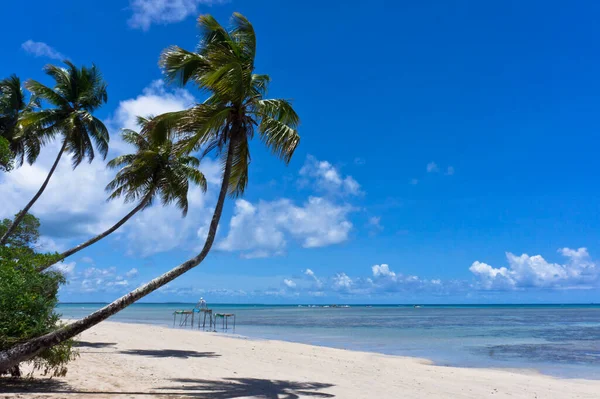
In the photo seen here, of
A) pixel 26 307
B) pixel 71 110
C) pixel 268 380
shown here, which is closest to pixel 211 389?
pixel 268 380

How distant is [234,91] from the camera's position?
33.7 feet

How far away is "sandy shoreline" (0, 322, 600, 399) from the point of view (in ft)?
30.0

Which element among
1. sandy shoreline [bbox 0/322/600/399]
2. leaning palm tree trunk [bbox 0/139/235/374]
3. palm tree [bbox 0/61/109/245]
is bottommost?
sandy shoreline [bbox 0/322/600/399]

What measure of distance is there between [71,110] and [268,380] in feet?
43.0

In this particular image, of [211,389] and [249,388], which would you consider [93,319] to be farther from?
[249,388]

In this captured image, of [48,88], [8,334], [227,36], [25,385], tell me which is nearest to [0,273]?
[8,334]

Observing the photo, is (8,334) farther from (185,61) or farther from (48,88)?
(48,88)

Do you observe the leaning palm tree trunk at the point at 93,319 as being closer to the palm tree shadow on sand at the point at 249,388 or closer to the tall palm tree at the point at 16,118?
the palm tree shadow on sand at the point at 249,388

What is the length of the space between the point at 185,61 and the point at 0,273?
5.67m

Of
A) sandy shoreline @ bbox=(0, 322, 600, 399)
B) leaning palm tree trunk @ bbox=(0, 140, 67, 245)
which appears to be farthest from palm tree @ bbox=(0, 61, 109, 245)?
sandy shoreline @ bbox=(0, 322, 600, 399)

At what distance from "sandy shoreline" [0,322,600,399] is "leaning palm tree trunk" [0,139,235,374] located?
0.74 metres

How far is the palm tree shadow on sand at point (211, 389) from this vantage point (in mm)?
8539

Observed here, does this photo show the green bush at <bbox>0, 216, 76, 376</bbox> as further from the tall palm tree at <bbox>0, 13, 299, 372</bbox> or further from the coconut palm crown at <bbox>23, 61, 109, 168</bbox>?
the coconut palm crown at <bbox>23, 61, 109, 168</bbox>

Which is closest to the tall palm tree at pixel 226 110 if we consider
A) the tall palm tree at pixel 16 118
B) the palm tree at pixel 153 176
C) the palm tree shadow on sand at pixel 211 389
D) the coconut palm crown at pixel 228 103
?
the coconut palm crown at pixel 228 103
